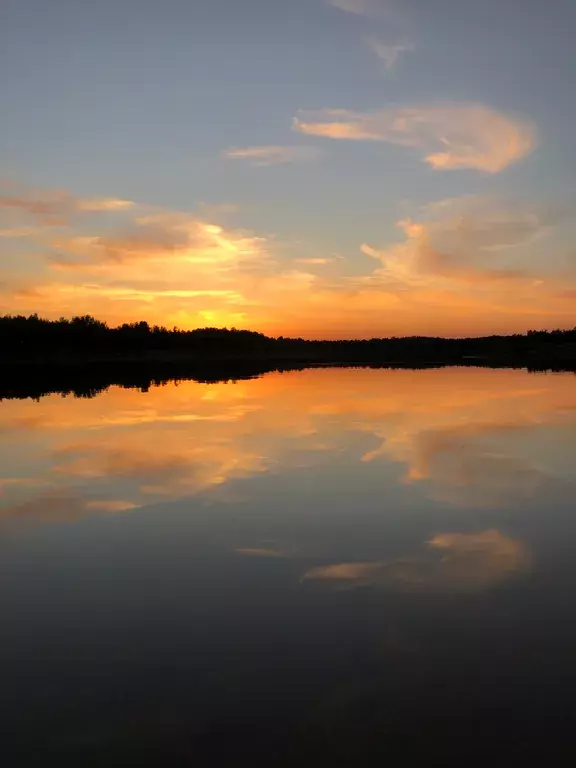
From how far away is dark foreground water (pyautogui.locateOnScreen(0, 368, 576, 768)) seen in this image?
190 inches

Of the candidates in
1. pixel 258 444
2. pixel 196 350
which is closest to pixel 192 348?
pixel 196 350

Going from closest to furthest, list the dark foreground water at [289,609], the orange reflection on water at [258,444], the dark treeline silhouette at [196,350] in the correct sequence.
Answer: the dark foreground water at [289,609], the orange reflection on water at [258,444], the dark treeline silhouette at [196,350]

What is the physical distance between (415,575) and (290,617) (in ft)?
6.13

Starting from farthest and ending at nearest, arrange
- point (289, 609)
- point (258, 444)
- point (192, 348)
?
point (192, 348) → point (258, 444) → point (289, 609)

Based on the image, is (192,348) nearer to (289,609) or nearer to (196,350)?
(196,350)

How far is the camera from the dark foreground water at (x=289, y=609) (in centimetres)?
483

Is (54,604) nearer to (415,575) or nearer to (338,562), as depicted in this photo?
(338,562)

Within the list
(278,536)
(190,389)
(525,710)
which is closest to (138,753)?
(525,710)

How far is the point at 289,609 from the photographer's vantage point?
6.89m

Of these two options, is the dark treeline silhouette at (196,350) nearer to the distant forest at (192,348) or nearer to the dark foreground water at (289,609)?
the distant forest at (192,348)

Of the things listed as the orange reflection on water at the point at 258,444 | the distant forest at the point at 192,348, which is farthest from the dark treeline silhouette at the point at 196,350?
the orange reflection on water at the point at 258,444

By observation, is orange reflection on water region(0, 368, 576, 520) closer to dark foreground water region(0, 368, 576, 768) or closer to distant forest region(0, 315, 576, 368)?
dark foreground water region(0, 368, 576, 768)

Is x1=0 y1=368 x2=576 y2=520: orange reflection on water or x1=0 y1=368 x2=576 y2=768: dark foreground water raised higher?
x1=0 y1=368 x2=576 y2=520: orange reflection on water

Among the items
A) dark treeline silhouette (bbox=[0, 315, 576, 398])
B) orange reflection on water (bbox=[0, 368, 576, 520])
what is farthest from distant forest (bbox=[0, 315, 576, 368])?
orange reflection on water (bbox=[0, 368, 576, 520])
